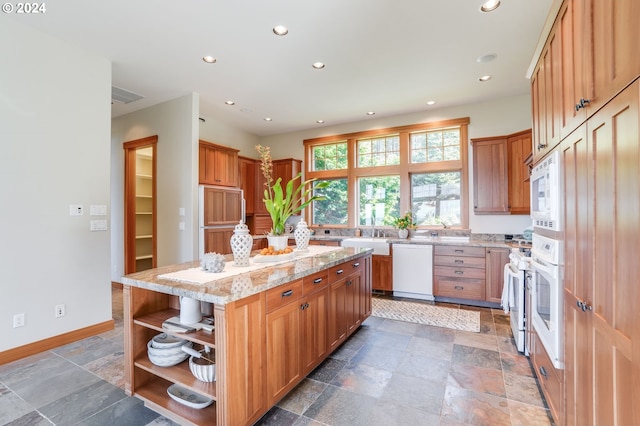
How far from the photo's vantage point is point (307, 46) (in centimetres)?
303

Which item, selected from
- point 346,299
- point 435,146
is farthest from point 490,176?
point 346,299

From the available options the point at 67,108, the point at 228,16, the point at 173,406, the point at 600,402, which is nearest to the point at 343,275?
the point at 173,406

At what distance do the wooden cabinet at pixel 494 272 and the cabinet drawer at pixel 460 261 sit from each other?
9 cm

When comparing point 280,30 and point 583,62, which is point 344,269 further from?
point 280,30

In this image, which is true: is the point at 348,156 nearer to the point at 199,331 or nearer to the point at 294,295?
the point at 294,295

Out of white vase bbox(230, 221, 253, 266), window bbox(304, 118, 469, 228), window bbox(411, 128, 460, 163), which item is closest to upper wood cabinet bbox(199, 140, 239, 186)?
window bbox(304, 118, 469, 228)

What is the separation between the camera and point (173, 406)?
69.7 inches

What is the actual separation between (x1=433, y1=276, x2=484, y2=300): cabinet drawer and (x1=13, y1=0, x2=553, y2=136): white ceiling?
2.73 m

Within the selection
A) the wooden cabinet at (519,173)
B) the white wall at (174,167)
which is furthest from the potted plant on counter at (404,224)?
the white wall at (174,167)

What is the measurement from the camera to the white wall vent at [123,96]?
13.3ft

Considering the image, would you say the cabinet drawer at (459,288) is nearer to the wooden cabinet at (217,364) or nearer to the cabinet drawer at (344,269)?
the cabinet drawer at (344,269)

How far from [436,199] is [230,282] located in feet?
13.8

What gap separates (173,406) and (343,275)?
5.21 ft

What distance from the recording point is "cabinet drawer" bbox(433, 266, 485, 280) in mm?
4098
